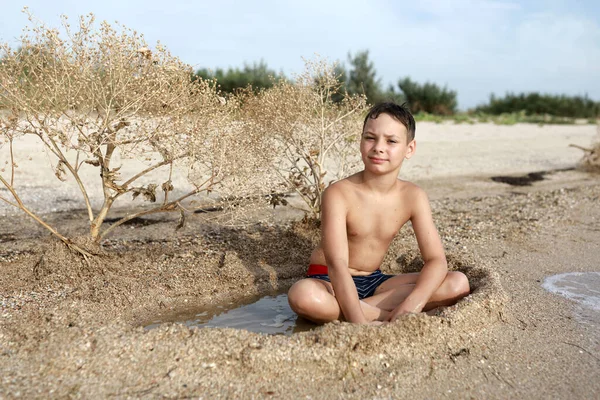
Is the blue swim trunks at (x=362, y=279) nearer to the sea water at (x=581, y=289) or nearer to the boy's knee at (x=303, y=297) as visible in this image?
the boy's knee at (x=303, y=297)

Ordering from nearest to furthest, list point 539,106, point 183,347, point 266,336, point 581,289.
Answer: point 183,347 < point 266,336 < point 581,289 < point 539,106

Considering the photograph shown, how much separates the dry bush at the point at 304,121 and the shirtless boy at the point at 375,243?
146 cm

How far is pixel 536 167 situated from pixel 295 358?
1046 cm

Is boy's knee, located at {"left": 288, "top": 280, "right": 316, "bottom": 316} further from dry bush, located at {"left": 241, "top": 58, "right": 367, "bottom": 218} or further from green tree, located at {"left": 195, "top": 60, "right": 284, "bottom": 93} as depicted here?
green tree, located at {"left": 195, "top": 60, "right": 284, "bottom": 93}

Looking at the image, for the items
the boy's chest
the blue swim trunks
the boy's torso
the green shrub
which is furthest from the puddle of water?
the green shrub

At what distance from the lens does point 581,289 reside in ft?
14.3

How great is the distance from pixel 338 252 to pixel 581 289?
2080 mm

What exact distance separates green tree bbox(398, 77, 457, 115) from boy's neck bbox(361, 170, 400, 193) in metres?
21.4

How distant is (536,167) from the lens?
12086mm

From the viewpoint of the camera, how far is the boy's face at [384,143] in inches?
139

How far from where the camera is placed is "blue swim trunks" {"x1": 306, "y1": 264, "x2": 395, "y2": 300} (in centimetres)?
381

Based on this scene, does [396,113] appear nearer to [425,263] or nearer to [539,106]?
[425,263]

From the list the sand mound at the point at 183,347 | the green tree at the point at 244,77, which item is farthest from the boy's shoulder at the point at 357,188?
the green tree at the point at 244,77

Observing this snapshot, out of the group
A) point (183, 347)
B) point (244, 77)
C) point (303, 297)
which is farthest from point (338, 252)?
point (244, 77)
